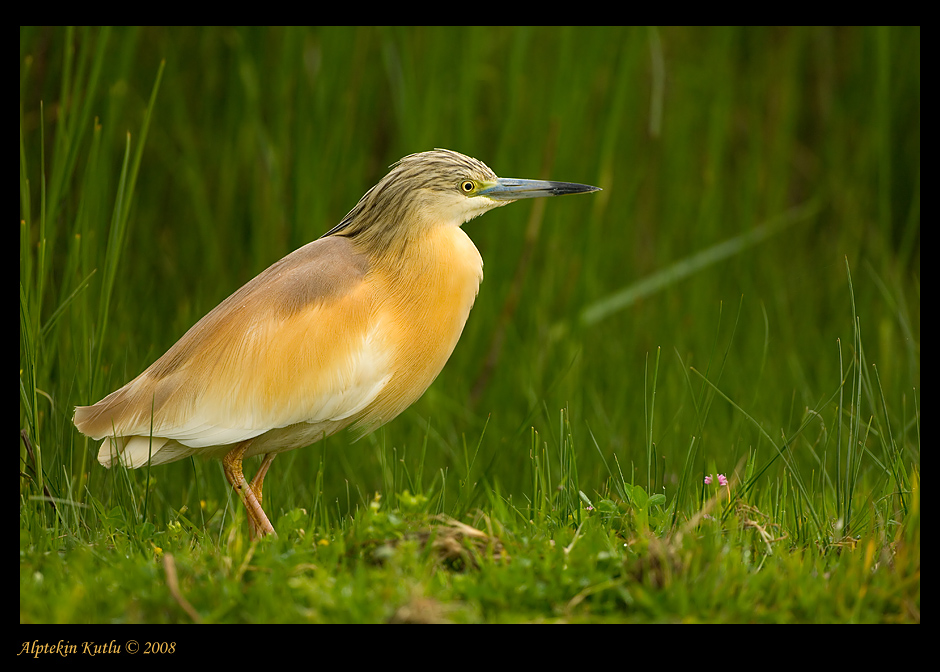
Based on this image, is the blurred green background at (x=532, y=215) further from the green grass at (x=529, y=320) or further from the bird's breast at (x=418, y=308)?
the bird's breast at (x=418, y=308)

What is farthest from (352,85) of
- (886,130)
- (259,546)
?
(259,546)

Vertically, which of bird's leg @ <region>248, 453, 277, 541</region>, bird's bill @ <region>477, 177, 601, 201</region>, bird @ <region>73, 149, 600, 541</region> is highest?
bird's bill @ <region>477, 177, 601, 201</region>

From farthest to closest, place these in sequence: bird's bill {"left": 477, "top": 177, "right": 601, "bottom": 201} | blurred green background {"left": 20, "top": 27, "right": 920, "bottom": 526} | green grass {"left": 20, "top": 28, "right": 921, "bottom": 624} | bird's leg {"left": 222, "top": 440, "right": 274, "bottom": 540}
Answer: blurred green background {"left": 20, "top": 27, "right": 920, "bottom": 526}, bird's bill {"left": 477, "top": 177, "right": 601, "bottom": 201}, bird's leg {"left": 222, "top": 440, "right": 274, "bottom": 540}, green grass {"left": 20, "top": 28, "right": 921, "bottom": 624}

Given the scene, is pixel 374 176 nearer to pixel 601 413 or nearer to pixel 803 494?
pixel 601 413

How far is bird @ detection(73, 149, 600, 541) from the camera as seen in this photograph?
3215 mm

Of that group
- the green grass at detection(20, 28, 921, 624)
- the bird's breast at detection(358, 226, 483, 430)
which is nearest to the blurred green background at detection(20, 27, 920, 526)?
the green grass at detection(20, 28, 921, 624)

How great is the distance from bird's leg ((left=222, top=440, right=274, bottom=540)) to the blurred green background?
50 centimetres

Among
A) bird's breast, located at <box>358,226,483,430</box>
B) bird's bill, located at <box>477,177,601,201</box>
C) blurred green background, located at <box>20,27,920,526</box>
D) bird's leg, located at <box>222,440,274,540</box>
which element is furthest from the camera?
blurred green background, located at <box>20,27,920,526</box>

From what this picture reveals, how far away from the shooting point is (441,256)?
132 inches

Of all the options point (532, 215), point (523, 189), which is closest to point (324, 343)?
point (523, 189)

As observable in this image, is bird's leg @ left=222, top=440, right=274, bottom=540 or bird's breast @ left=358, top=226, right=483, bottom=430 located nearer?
bird's leg @ left=222, top=440, right=274, bottom=540

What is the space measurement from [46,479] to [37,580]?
0.97m

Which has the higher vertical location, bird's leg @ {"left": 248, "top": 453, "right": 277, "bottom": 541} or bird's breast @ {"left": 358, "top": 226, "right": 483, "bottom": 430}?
bird's breast @ {"left": 358, "top": 226, "right": 483, "bottom": 430}

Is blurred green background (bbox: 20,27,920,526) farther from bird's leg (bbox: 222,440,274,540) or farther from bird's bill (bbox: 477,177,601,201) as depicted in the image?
bird's bill (bbox: 477,177,601,201)
